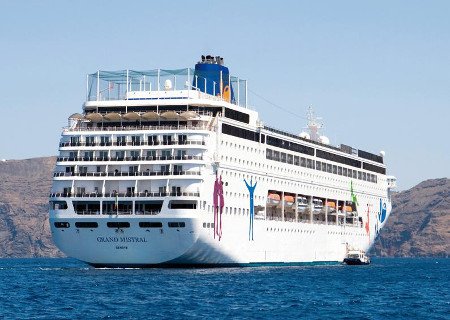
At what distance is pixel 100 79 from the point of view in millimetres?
97062

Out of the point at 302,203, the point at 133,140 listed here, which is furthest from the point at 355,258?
the point at 133,140

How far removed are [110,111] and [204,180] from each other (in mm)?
12769

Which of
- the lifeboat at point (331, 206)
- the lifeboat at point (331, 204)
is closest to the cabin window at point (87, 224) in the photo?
the lifeboat at point (331, 206)

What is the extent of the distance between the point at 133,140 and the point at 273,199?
21.0 metres

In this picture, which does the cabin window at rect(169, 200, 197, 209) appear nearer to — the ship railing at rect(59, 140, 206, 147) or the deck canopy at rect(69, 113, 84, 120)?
the ship railing at rect(59, 140, 206, 147)

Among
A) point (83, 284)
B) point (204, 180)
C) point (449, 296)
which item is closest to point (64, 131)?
point (204, 180)

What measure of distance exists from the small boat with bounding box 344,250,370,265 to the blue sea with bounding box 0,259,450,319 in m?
34.2

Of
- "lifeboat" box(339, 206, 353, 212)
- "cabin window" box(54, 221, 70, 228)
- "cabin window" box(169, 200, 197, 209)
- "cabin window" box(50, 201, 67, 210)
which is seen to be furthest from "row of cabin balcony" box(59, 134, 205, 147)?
"lifeboat" box(339, 206, 353, 212)

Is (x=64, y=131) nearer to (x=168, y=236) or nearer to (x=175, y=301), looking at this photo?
(x=168, y=236)

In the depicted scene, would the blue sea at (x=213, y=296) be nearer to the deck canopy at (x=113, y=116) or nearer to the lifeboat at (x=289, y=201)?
the deck canopy at (x=113, y=116)

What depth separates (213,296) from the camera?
63656 mm

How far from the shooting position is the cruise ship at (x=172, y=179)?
279ft

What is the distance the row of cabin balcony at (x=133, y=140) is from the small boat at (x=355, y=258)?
139ft

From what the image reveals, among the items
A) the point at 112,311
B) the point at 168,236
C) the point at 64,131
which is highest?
the point at 64,131
